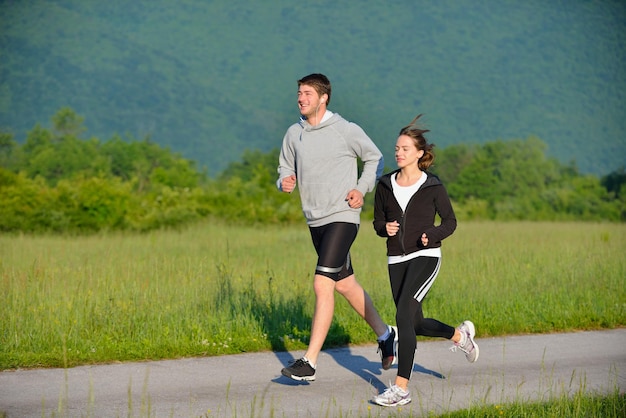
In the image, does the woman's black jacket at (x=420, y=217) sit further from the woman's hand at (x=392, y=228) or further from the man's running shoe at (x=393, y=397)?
the man's running shoe at (x=393, y=397)

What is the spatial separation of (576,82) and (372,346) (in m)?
142

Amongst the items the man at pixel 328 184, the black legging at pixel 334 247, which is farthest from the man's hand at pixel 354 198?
the black legging at pixel 334 247

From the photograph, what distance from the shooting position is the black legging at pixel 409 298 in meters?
6.72

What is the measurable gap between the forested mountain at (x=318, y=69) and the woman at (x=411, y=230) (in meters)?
114

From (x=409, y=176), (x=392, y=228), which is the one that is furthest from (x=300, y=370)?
(x=409, y=176)

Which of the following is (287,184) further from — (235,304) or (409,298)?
(235,304)

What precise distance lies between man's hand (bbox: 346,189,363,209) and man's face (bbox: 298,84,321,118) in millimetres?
696

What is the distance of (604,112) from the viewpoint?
136 m

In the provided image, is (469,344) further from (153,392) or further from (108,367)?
(108,367)

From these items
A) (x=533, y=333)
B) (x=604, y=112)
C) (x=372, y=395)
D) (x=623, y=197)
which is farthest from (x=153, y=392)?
(x=604, y=112)

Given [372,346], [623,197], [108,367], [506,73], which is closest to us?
[108,367]

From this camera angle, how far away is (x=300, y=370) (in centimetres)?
702

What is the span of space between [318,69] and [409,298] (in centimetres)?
13362

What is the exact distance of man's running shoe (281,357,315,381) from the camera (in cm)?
700
